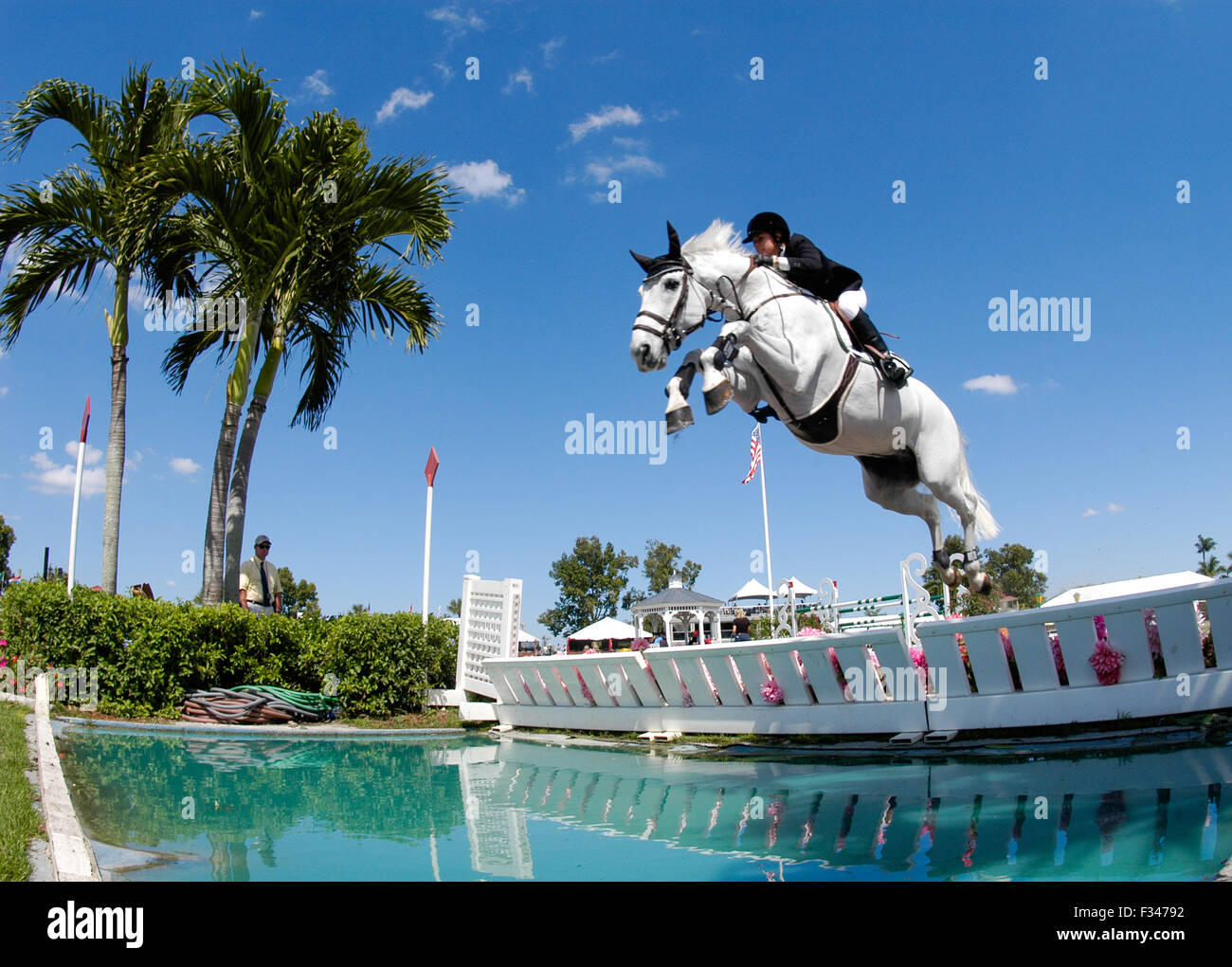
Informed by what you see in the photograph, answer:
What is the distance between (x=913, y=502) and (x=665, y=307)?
2.52 metres

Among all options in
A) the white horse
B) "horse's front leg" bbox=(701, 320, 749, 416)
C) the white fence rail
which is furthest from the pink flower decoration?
"horse's front leg" bbox=(701, 320, 749, 416)

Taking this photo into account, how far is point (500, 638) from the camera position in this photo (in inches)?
358

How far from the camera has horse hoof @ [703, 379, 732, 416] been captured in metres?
3.87

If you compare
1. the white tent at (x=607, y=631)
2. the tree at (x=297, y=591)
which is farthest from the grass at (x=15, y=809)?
the tree at (x=297, y=591)

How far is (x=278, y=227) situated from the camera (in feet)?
31.7

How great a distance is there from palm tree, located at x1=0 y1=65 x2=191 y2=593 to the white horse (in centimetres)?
876

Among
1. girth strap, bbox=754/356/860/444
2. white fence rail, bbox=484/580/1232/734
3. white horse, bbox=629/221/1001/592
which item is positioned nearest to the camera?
white horse, bbox=629/221/1001/592

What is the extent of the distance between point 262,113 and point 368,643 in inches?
274

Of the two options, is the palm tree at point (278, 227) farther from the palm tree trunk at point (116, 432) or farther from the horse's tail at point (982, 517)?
the horse's tail at point (982, 517)

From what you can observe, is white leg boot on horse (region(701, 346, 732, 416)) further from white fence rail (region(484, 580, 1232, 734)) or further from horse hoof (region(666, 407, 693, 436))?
white fence rail (region(484, 580, 1232, 734))

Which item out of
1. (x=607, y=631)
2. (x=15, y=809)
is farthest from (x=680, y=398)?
(x=607, y=631)

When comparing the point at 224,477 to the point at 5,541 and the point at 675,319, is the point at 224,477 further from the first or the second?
the point at 5,541

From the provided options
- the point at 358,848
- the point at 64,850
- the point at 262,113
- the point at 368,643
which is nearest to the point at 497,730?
the point at 368,643
